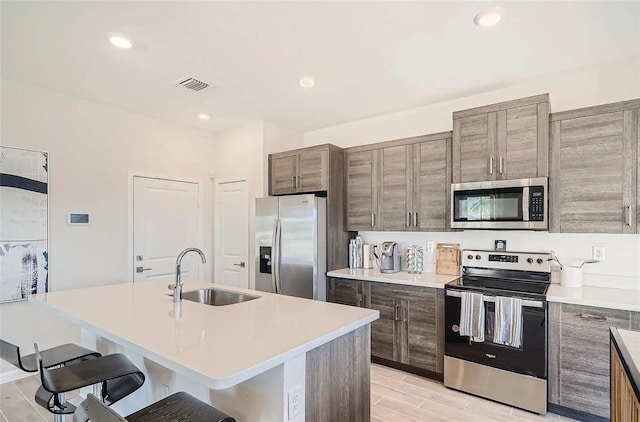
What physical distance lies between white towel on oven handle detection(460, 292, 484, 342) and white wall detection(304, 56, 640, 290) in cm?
75

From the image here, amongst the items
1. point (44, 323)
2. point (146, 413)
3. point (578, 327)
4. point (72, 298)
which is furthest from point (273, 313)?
A: point (44, 323)

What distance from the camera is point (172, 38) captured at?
2320mm

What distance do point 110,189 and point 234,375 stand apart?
3.33 m

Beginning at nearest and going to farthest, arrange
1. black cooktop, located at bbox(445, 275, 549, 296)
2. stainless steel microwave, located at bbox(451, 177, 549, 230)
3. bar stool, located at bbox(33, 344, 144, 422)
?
1. bar stool, located at bbox(33, 344, 144, 422)
2. black cooktop, located at bbox(445, 275, 549, 296)
3. stainless steel microwave, located at bbox(451, 177, 549, 230)

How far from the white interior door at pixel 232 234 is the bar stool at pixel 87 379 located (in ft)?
8.24

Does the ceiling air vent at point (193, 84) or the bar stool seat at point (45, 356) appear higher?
the ceiling air vent at point (193, 84)

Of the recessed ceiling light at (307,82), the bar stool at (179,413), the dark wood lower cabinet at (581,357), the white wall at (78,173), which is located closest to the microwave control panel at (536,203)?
the dark wood lower cabinet at (581,357)

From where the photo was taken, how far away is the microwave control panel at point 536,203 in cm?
268

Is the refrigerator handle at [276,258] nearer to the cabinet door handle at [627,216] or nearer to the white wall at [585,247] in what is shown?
the white wall at [585,247]

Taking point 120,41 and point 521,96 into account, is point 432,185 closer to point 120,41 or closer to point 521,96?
point 521,96

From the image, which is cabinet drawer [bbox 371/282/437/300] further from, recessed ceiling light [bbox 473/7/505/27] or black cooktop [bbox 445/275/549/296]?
recessed ceiling light [bbox 473/7/505/27]

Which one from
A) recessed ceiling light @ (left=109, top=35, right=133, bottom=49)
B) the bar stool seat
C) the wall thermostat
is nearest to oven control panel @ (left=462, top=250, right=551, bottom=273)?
the bar stool seat

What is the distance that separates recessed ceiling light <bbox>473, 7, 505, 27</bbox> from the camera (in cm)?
202

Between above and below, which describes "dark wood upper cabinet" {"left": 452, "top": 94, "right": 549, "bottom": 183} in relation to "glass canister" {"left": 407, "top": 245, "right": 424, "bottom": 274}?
above
